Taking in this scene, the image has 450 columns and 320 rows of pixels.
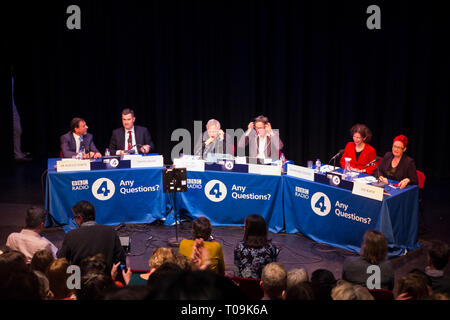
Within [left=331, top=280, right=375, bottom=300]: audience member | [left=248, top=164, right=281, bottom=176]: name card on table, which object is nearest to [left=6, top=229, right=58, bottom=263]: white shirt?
[left=331, top=280, right=375, bottom=300]: audience member

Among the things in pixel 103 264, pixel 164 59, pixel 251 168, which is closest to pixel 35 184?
pixel 164 59

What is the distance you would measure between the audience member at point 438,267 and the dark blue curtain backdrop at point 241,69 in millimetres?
5410

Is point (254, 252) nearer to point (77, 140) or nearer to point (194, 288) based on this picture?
point (194, 288)

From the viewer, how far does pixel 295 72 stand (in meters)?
Result: 8.46

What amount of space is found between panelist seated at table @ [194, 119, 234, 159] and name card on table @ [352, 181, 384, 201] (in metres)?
2.14

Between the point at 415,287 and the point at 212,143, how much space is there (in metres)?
4.07

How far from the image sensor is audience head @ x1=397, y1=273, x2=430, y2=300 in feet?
8.11

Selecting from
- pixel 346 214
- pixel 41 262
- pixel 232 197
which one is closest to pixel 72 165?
pixel 232 197

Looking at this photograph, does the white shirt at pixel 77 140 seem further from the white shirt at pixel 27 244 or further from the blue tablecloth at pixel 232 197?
the white shirt at pixel 27 244

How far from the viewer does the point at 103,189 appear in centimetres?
568

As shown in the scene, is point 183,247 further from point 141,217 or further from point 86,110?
point 86,110

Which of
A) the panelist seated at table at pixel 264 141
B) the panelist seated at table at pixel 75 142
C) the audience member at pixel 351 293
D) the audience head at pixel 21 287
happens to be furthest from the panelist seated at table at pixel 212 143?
the audience member at pixel 351 293

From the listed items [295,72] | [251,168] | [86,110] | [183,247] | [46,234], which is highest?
[295,72]

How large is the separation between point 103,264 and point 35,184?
6.09 meters
